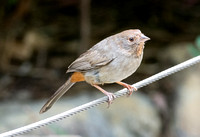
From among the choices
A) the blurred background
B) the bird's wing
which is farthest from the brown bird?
the blurred background

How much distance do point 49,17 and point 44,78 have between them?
4.17 ft

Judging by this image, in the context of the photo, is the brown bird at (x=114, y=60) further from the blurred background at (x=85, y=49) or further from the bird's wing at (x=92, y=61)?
the blurred background at (x=85, y=49)

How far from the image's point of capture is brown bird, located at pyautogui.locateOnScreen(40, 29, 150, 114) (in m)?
4.41

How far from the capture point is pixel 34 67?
27.0 ft

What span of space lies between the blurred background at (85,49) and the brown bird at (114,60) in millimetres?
2039

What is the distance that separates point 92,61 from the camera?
183 inches

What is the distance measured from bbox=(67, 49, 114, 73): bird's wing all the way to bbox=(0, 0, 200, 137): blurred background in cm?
199

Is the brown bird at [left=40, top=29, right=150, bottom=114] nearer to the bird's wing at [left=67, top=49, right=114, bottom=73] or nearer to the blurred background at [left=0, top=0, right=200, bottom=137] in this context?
the bird's wing at [left=67, top=49, right=114, bottom=73]

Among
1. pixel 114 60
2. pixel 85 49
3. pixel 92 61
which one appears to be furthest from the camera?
pixel 85 49

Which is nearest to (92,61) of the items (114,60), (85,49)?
(114,60)

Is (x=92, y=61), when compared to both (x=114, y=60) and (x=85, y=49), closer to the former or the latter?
(x=114, y=60)

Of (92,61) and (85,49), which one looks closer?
(92,61)

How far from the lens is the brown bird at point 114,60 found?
441cm

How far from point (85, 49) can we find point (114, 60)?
3274 millimetres
